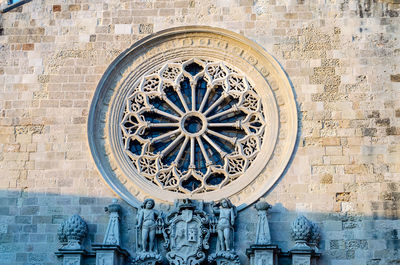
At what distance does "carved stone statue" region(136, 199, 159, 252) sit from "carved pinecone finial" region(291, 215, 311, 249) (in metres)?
2.56

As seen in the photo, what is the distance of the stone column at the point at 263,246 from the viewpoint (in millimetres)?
16141

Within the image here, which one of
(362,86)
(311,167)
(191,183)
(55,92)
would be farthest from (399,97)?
(55,92)

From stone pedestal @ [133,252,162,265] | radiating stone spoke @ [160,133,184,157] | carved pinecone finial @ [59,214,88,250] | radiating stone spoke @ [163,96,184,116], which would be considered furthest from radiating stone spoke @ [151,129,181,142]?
stone pedestal @ [133,252,162,265]

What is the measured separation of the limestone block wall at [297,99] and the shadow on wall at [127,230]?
0.02 metres

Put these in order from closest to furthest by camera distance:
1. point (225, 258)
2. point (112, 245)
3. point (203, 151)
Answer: point (112, 245) → point (225, 258) → point (203, 151)

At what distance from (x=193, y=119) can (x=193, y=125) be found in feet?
0.39

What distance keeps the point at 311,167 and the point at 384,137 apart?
1.52 metres

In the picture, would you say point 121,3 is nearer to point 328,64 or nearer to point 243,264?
point 328,64

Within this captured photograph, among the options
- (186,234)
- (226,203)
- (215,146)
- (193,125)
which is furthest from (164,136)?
(186,234)

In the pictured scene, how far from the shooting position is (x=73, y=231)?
16.7 metres

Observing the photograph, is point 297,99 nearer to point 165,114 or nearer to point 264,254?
point 165,114

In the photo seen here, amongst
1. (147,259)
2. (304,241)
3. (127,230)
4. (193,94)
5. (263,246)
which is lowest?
(147,259)

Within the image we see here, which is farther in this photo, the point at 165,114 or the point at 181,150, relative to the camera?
the point at 165,114

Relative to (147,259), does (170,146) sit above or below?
above
